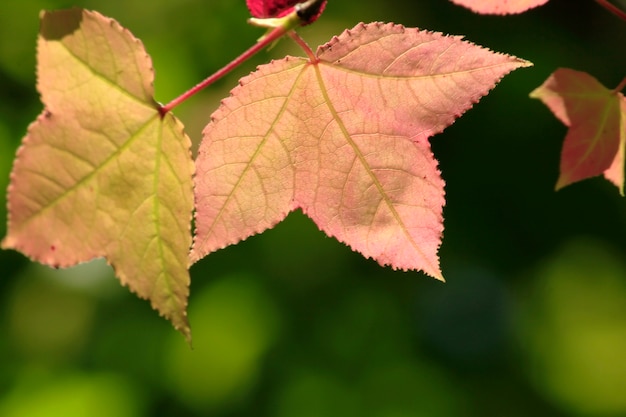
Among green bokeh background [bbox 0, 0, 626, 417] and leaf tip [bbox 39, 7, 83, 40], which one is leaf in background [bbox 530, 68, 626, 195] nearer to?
leaf tip [bbox 39, 7, 83, 40]

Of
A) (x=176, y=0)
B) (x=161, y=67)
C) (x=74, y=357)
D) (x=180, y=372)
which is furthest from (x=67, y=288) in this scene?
(x=176, y=0)

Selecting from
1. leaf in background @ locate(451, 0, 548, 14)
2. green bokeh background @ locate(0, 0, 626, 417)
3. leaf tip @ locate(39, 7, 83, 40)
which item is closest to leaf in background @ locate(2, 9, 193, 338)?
leaf tip @ locate(39, 7, 83, 40)

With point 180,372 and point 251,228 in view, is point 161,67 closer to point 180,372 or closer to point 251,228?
point 180,372

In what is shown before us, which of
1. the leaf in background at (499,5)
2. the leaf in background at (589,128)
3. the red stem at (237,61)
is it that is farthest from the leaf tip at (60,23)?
the leaf in background at (589,128)

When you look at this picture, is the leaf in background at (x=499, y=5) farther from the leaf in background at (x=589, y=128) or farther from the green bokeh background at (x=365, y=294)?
the green bokeh background at (x=365, y=294)

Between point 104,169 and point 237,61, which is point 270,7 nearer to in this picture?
point 237,61

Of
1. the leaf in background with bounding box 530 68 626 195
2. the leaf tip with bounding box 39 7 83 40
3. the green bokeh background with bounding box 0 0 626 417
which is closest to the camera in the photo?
the leaf tip with bounding box 39 7 83 40
